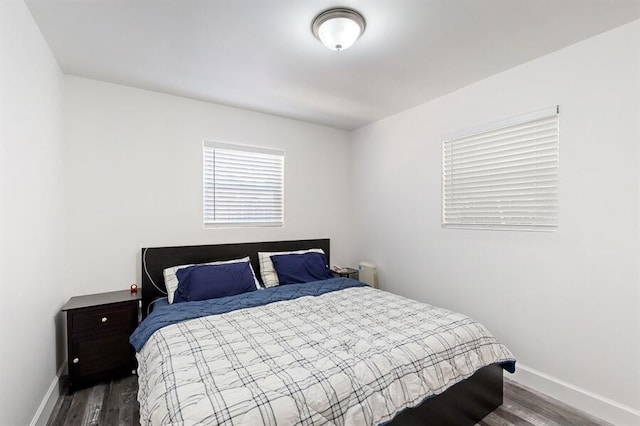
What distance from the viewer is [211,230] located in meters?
3.31

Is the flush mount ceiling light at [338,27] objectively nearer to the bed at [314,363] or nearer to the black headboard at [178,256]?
the bed at [314,363]

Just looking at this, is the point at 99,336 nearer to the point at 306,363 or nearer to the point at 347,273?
the point at 306,363

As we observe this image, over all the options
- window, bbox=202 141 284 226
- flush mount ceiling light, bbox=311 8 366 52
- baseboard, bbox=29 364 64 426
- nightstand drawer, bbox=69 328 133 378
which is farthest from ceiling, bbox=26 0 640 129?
baseboard, bbox=29 364 64 426

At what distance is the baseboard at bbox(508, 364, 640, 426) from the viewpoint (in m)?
1.95

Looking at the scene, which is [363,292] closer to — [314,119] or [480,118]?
[480,118]

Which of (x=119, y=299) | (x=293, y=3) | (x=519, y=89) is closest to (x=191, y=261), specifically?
(x=119, y=299)

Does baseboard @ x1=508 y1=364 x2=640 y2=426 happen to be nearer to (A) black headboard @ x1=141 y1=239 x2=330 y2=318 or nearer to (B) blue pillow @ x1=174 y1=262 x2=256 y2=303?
(B) blue pillow @ x1=174 y1=262 x2=256 y2=303

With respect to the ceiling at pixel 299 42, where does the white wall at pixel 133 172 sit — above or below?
below

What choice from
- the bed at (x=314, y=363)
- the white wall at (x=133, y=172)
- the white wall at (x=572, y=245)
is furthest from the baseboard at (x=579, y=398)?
the white wall at (x=133, y=172)

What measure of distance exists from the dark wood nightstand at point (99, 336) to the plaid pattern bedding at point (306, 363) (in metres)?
0.74

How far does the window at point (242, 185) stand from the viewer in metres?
3.33

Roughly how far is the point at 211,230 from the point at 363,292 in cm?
174

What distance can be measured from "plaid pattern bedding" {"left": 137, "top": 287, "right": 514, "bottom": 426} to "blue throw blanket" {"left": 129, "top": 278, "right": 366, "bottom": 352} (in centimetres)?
10

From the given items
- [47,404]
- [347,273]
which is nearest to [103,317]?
[47,404]
